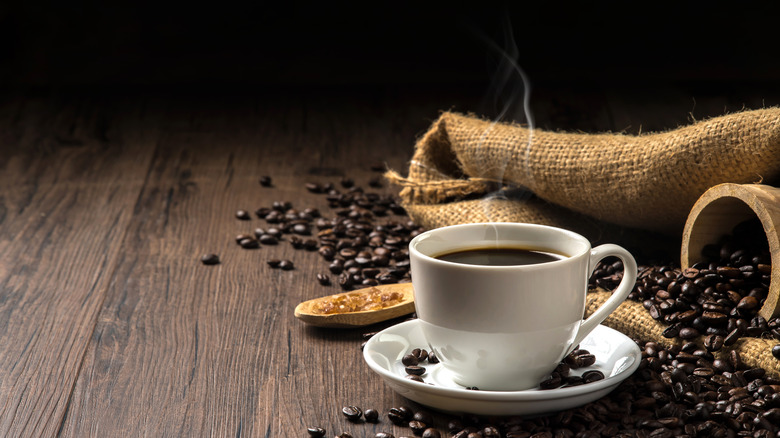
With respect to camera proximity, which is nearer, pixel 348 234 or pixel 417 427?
pixel 417 427

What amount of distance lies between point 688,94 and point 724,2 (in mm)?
477

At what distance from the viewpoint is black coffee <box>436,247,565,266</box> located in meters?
1.30

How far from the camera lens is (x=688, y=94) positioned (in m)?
3.51

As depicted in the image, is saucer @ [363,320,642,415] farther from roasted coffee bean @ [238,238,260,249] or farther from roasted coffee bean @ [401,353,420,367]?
roasted coffee bean @ [238,238,260,249]

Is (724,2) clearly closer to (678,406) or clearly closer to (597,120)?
(597,120)

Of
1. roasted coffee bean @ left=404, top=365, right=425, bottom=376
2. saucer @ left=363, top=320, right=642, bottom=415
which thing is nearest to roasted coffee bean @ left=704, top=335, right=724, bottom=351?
saucer @ left=363, top=320, right=642, bottom=415

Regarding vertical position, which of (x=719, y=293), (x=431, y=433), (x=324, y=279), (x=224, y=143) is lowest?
(x=224, y=143)

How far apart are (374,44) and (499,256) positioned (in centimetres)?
261

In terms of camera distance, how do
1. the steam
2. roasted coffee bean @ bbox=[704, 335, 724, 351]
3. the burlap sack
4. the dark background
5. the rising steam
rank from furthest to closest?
the dark background
the rising steam
the steam
the burlap sack
roasted coffee bean @ bbox=[704, 335, 724, 351]

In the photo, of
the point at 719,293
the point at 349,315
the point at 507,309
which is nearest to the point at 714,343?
the point at 719,293

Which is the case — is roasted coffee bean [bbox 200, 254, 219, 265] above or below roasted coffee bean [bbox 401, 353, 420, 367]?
below

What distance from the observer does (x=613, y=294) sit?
1305 millimetres

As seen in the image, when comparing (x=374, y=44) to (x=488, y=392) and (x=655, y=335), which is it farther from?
(x=488, y=392)

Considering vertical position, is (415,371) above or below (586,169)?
below
